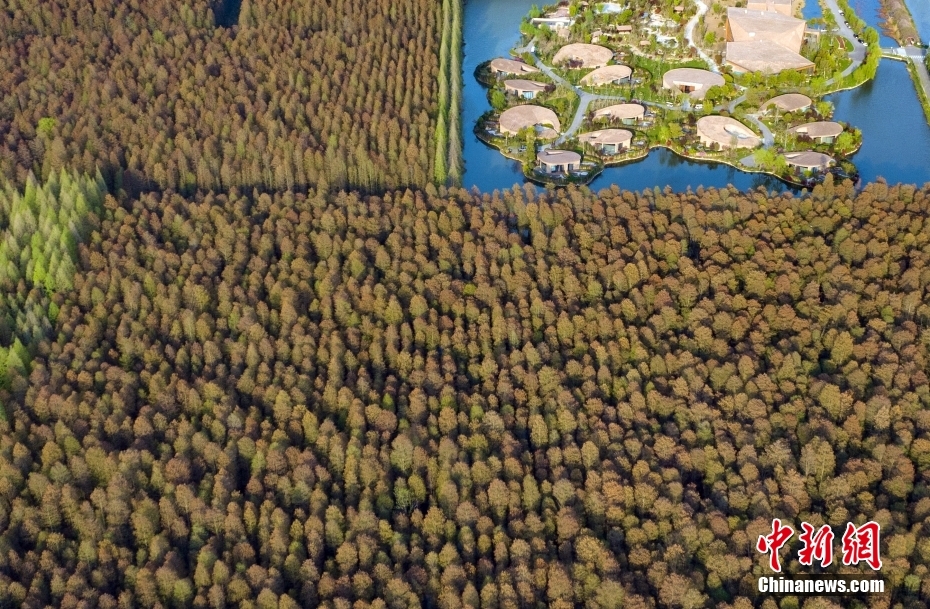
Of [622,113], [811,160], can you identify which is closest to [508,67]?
[622,113]

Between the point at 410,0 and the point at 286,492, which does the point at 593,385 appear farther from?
the point at 410,0

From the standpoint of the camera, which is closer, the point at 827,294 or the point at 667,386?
the point at 667,386

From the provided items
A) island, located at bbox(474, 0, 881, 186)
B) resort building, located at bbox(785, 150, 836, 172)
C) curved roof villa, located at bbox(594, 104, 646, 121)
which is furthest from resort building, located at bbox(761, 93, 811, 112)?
curved roof villa, located at bbox(594, 104, 646, 121)

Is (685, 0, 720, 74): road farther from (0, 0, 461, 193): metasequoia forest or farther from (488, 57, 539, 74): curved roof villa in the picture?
(0, 0, 461, 193): metasequoia forest

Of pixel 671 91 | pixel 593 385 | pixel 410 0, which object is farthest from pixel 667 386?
pixel 410 0

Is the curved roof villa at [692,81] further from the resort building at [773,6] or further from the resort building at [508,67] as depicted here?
the resort building at [773,6]

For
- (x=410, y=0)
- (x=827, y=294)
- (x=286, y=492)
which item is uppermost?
(x=410, y=0)
